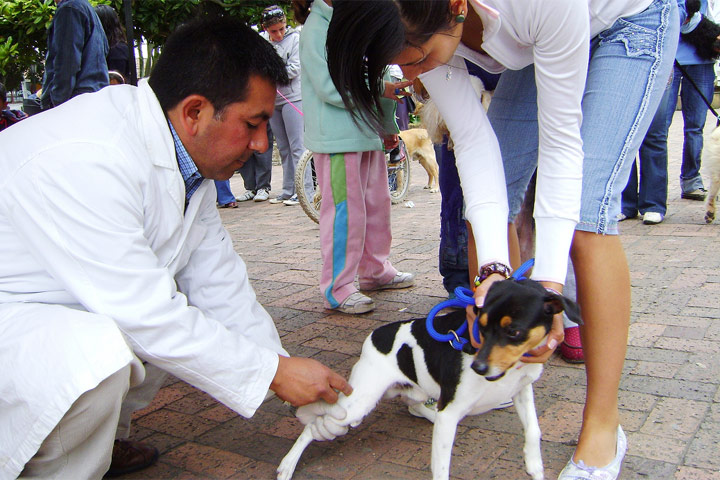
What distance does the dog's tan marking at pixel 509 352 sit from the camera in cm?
186

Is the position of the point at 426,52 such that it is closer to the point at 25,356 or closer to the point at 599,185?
the point at 599,185

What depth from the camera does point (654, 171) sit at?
6.23m

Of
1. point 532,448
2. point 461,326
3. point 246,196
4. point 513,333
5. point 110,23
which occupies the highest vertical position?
point 110,23

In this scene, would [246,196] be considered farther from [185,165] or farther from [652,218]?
[185,165]

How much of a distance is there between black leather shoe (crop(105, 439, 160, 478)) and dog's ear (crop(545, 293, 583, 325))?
149 cm

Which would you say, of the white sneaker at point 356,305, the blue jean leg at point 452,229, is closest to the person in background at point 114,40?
the white sneaker at point 356,305

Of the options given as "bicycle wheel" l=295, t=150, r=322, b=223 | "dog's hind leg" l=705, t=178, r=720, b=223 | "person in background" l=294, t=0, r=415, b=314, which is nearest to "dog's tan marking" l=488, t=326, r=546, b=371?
"person in background" l=294, t=0, r=415, b=314

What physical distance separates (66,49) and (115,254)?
155 inches

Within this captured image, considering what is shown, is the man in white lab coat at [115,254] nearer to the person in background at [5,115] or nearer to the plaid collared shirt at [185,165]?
the plaid collared shirt at [185,165]

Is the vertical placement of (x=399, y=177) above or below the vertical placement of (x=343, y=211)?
below

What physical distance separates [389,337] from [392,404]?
573 mm

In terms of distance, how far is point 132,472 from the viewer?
7.78ft

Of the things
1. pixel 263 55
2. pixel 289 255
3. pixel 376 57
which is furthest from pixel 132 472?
pixel 289 255

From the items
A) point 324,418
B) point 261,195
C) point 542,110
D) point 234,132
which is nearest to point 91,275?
point 234,132
